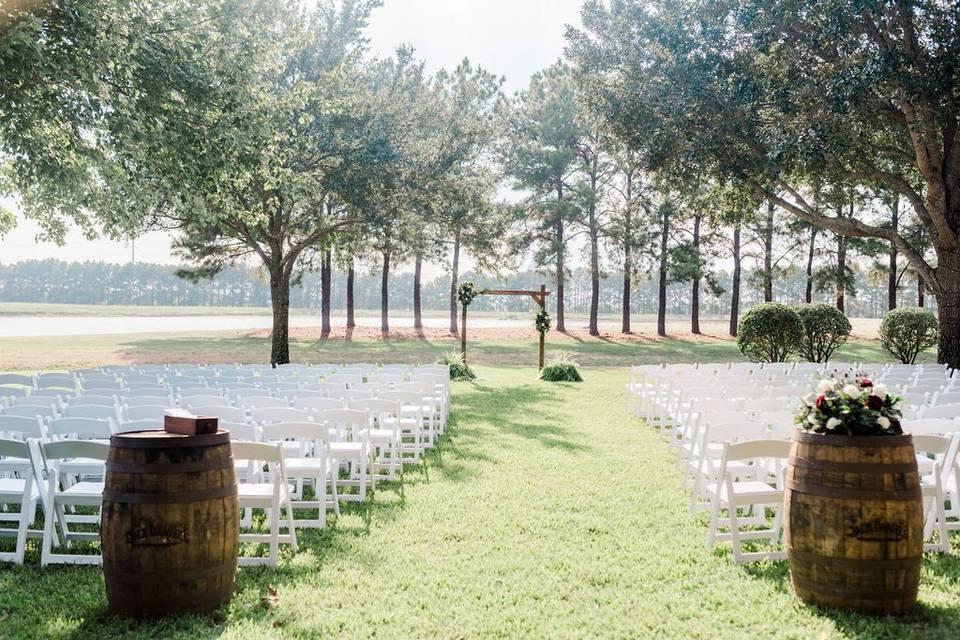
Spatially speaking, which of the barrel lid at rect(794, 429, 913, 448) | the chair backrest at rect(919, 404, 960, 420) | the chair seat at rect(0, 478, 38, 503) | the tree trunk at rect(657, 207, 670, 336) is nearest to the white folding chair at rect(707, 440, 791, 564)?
the barrel lid at rect(794, 429, 913, 448)

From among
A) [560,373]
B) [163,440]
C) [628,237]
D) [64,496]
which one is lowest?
[560,373]

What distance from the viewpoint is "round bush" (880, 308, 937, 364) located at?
23328 mm

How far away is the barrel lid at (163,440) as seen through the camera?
366 cm

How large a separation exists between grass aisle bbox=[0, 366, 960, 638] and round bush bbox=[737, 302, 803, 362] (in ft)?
53.3

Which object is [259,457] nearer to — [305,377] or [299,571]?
[299,571]

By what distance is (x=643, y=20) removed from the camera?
17.0 metres

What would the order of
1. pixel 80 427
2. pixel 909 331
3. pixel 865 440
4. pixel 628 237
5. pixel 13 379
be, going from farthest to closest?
pixel 628 237, pixel 909 331, pixel 13 379, pixel 80 427, pixel 865 440

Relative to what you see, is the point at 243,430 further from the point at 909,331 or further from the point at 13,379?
the point at 909,331

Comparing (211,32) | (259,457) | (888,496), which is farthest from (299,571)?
(211,32)

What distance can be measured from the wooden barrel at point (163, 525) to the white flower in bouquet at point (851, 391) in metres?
3.45

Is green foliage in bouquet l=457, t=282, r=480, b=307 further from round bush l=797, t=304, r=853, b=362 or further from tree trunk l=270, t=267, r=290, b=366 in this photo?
round bush l=797, t=304, r=853, b=362

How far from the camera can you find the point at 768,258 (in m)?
41.6

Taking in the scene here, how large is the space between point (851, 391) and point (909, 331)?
23010mm

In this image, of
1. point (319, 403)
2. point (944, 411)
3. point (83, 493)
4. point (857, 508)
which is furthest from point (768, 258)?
point (83, 493)
